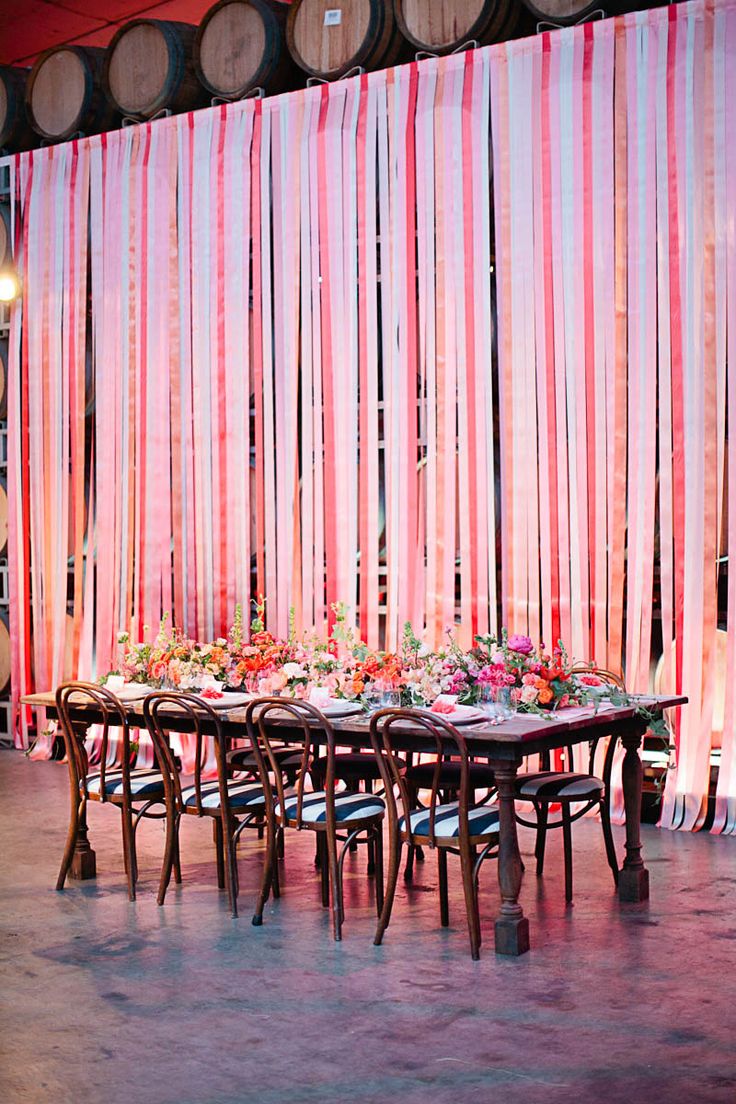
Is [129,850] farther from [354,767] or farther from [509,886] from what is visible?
[509,886]

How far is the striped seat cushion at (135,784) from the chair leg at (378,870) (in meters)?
0.83

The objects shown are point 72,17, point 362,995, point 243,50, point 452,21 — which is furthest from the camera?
point 72,17

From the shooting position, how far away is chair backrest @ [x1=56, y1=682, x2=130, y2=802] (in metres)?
5.22

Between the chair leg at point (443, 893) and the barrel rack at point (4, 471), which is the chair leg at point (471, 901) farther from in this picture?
the barrel rack at point (4, 471)

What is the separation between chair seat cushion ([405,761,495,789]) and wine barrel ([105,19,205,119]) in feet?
14.3

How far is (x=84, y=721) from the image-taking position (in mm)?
5484

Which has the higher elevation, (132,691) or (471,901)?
(132,691)

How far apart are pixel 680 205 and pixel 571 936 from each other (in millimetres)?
3293

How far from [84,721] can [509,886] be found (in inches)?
74.2

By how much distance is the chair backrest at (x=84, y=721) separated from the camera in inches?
206

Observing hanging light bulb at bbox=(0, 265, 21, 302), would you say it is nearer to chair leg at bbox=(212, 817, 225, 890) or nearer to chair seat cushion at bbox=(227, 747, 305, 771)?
chair seat cushion at bbox=(227, 747, 305, 771)

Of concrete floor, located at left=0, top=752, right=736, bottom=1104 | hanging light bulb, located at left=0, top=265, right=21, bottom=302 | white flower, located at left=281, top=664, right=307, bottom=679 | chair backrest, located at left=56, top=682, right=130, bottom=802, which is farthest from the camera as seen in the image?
hanging light bulb, located at left=0, top=265, right=21, bottom=302

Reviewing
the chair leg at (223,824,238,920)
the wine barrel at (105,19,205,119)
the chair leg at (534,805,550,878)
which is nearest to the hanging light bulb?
the wine barrel at (105,19,205,119)

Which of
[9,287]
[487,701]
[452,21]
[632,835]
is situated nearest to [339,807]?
[487,701]
